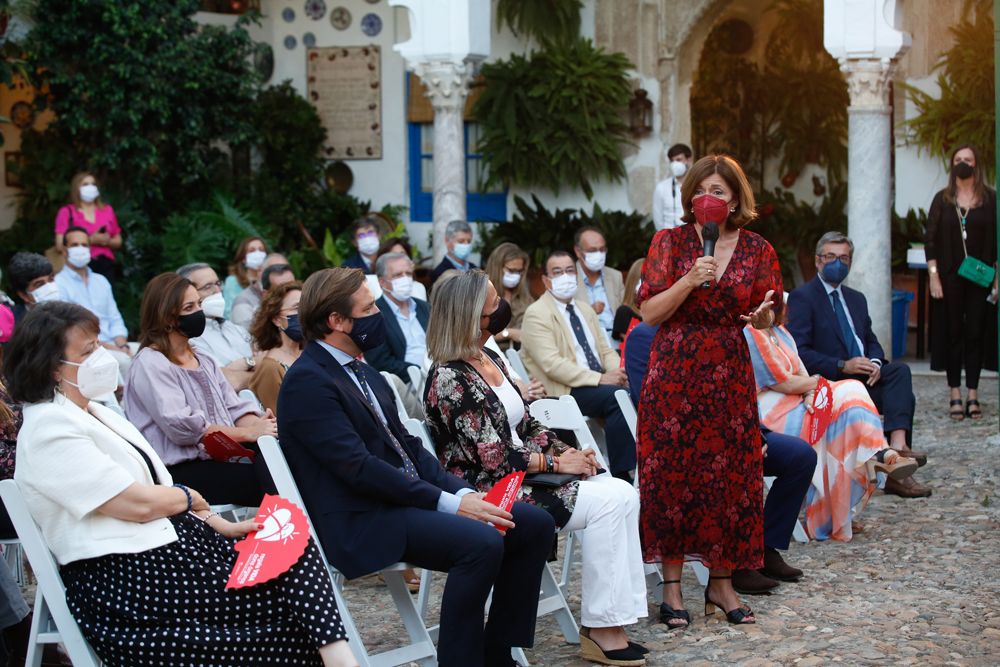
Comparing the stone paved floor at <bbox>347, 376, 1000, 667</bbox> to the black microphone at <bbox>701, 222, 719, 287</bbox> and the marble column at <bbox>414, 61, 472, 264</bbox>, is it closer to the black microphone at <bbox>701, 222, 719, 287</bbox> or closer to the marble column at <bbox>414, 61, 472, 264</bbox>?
the black microphone at <bbox>701, 222, 719, 287</bbox>

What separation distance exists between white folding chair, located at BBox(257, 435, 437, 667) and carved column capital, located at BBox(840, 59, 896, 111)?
27.4ft

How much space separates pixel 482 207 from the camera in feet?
48.7

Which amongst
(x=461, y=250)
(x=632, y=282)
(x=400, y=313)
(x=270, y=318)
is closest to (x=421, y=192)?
(x=461, y=250)

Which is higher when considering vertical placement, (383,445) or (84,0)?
(84,0)

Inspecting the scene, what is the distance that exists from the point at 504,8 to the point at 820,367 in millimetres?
7809

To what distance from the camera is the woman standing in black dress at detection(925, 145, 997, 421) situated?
32.4ft

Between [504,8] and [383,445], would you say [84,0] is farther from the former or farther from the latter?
[383,445]

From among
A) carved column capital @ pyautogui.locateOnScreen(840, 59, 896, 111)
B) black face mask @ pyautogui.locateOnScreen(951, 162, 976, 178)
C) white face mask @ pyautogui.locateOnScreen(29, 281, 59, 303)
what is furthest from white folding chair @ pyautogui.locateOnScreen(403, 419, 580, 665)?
carved column capital @ pyautogui.locateOnScreen(840, 59, 896, 111)

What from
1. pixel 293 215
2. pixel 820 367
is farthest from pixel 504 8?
pixel 820 367

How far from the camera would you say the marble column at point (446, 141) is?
517 inches

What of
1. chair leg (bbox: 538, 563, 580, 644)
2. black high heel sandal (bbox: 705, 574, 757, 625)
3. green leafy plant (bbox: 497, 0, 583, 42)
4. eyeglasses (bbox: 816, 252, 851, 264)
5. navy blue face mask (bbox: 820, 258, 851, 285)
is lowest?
black high heel sandal (bbox: 705, 574, 757, 625)

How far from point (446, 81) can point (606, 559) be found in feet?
28.8

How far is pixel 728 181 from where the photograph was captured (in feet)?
17.6

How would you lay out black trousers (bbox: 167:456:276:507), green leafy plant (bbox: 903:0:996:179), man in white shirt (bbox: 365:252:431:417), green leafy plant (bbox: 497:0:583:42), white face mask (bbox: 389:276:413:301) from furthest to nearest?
green leafy plant (bbox: 497:0:583:42), green leafy plant (bbox: 903:0:996:179), white face mask (bbox: 389:276:413:301), man in white shirt (bbox: 365:252:431:417), black trousers (bbox: 167:456:276:507)
